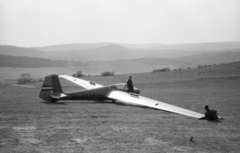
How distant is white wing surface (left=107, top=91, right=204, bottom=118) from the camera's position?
12.7m

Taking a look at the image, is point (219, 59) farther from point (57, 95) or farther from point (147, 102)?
point (57, 95)

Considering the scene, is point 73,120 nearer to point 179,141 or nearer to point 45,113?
point 45,113

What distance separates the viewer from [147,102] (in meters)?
15.1

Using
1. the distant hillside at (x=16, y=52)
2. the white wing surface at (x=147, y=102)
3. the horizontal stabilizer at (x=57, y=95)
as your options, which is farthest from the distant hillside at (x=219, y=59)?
the horizontal stabilizer at (x=57, y=95)

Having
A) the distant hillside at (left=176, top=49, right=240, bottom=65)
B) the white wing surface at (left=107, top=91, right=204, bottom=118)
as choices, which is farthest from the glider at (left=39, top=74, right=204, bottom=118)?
the distant hillside at (left=176, top=49, right=240, bottom=65)

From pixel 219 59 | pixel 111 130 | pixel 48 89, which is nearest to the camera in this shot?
pixel 111 130

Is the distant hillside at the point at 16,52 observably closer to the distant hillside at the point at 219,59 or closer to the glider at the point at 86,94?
the distant hillside at the point at 219,59

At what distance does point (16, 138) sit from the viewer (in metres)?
9.23

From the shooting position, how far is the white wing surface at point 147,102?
12729 mm

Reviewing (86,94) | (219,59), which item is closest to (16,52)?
(219,59)

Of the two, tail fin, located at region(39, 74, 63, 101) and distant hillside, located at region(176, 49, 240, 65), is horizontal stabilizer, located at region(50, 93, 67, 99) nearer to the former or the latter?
tail fin, located at region(39, 74, 63, 101)

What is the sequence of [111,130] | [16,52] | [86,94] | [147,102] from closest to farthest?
1. [111,130]
2. [147,102]
3. [86,94]
4. [16,52]

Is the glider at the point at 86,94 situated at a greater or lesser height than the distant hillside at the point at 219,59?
lesser

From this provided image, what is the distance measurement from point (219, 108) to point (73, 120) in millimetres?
7806
